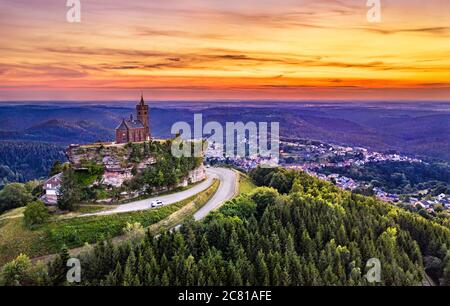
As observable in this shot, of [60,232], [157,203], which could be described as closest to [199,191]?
[157,203]

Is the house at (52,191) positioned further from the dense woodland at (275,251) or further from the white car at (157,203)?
the dense woodland at (275,251)

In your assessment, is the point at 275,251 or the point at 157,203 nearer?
the point at 275,251

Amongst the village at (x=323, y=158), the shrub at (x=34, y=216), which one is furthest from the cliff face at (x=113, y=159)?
the village at (x=323, y=158)

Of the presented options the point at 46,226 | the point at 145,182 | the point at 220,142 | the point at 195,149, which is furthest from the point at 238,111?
the point at 46,226

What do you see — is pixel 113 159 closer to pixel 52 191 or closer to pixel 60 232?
pixel 52 191
